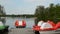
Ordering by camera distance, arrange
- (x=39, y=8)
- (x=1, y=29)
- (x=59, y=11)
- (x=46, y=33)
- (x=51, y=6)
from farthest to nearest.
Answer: (x=39, y=8)
(x=51, y=6)
(x=59, y=11)
(x=1, y=29)
(x=46, y=33)

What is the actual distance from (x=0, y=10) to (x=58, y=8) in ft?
55.2

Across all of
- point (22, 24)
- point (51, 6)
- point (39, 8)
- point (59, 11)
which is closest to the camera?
point (22, 24)

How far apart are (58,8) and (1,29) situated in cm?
4749

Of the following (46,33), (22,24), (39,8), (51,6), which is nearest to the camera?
(46,33)

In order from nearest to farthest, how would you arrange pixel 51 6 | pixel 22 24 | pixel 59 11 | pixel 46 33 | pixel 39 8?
pixel 46 33
pixel 22 24
pixel 59 11
pixel 51 6
pixel 39 8

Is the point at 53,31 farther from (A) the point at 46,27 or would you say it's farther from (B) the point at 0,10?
(B) the point at 0,10

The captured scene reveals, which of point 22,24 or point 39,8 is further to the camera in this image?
point 39,8

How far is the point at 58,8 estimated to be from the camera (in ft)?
244

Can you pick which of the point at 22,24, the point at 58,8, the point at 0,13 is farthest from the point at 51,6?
the point at 22,24

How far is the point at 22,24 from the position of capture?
52.1 meters

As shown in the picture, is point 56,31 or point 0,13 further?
point 0,13

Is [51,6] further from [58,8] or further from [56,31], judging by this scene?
[56,31]

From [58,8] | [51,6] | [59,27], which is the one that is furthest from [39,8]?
[59,27]

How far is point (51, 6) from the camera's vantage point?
82812 mm
